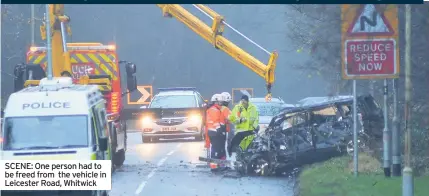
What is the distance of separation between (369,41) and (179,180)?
8.75 metres

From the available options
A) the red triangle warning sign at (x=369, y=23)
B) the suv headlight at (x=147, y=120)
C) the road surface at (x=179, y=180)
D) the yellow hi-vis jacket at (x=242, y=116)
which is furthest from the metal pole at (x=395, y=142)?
the suv headlight at (x=147, y=120)

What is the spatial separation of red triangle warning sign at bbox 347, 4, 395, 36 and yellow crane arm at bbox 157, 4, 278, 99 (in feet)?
51.6

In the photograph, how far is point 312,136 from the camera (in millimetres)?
19297

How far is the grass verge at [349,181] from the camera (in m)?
14.2

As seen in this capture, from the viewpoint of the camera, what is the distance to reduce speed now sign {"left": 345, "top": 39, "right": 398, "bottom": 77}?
36.5 ft

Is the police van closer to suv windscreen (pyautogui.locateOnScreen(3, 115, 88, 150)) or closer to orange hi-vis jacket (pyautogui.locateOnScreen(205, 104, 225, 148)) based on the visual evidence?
suv windscreen (pyautogui.locateOnScreen(3, 115, 88, 150))

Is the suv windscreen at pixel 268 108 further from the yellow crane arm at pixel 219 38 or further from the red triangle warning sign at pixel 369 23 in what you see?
the red triangle warning sign at pixel 369 23

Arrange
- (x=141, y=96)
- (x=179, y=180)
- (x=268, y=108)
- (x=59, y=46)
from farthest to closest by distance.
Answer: (x=141, y=96) < (x=268, y=108) < (x=59, y=46) < (x=179, y=180)

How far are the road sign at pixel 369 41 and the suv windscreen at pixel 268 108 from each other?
52.6ft

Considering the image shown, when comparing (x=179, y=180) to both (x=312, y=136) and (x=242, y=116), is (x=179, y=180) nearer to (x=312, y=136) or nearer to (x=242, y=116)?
(x=242, y=116)

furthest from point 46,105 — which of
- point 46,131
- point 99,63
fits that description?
point 99,63

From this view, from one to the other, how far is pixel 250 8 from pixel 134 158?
17.4 m

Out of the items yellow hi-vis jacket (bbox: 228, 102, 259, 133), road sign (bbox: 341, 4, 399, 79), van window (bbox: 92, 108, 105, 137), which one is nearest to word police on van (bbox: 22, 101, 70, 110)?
van window (bbox: 92, 108, 105, 137)

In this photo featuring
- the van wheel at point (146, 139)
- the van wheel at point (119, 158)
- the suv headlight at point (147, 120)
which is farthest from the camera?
the van wheel at point (146, 139)
